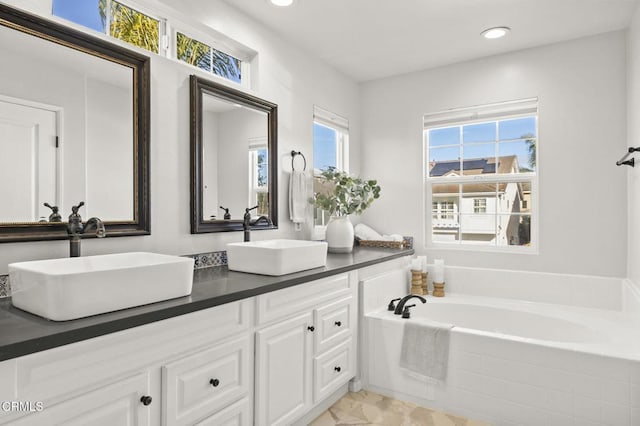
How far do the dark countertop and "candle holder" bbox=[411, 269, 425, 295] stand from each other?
50.4 inches

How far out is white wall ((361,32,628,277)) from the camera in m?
2.82

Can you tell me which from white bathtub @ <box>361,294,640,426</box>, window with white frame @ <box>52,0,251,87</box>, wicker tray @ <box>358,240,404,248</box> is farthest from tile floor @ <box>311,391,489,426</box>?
window with white frame @ <box>52,0,251,87</box>

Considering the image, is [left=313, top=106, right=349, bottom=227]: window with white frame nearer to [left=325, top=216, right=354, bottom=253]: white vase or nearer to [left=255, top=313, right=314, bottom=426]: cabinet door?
[left=325, top=216, right=354, bottom=253]: white vase

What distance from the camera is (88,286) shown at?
1.22m

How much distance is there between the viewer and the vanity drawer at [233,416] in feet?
5.11

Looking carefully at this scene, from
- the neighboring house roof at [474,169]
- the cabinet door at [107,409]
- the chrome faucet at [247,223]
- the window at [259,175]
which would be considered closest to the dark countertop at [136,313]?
the cabinet door at [107,409]

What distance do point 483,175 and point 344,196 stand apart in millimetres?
1249

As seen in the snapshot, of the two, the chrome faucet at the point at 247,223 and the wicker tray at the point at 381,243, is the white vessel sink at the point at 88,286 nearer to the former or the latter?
the chrome faucet at the point at 247,223

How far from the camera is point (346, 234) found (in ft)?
10.1

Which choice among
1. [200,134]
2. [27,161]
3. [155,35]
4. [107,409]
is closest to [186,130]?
[200,134]

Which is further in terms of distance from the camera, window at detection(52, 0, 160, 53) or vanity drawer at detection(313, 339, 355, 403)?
vanity drawer at detection(313, 339, 355, 403)

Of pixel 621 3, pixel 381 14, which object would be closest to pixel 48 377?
pixel 381 14

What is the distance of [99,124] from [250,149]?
98 centimetres

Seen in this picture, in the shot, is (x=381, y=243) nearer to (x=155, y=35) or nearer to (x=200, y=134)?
(x=200, y=134)
